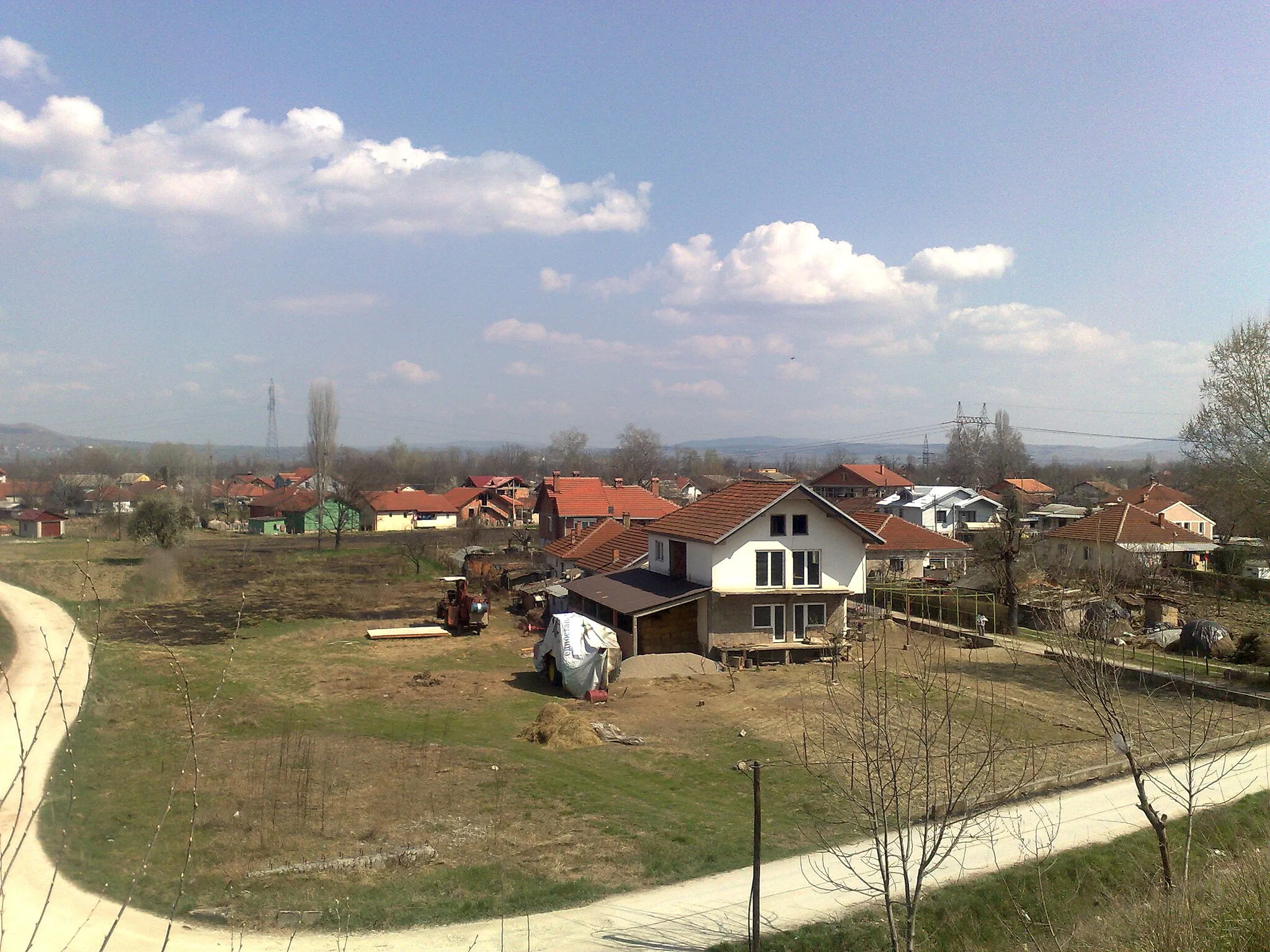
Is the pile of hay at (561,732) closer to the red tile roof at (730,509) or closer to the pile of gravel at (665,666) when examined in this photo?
the pile of gravel at (665,666)

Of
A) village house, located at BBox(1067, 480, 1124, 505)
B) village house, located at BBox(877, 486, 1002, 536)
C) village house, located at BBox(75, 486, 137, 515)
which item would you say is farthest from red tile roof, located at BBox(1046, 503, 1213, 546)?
village house, located at BBox(75, 486, 137, 515)

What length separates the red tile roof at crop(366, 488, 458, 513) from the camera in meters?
94.4

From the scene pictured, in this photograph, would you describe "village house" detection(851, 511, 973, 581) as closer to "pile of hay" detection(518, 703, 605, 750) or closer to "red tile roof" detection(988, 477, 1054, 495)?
"pile of hay" detection(518, 703, 605, 750)

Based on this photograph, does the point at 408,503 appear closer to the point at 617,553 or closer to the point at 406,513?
the point at 406,513

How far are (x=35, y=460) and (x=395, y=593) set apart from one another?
559 feet

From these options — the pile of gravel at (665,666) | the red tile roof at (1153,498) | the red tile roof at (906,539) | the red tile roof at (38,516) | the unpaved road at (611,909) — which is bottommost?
the pile of gravel at (665,666)

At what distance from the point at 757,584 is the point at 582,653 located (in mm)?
7674

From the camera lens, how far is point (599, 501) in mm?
53938

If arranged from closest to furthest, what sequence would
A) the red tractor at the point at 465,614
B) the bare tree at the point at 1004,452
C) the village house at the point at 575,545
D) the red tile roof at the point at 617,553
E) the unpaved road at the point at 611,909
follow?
the unpaved road at the point at 611,909, the red tractor at the point at 465,614, the red tile roof at the point at 617,553, the village house at the point at 575,545, the bare tree at the point at 1004,452

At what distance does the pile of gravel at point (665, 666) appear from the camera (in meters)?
27.7

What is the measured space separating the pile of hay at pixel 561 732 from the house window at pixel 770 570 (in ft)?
35.8

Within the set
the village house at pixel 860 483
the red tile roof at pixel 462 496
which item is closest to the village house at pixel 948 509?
the village house at pixel 860 483

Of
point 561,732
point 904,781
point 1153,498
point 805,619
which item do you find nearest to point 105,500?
point 805,619

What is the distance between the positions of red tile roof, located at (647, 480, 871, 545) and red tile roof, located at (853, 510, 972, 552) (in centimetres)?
2140
